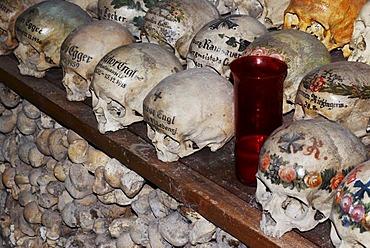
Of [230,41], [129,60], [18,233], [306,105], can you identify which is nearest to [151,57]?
[129,60]

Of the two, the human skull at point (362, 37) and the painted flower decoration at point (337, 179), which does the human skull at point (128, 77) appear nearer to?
the human skull at point (362, 37)

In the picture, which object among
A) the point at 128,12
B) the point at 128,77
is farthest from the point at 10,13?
the point at 128,77

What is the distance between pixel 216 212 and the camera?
1.88 meters

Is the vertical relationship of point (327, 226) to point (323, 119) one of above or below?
below

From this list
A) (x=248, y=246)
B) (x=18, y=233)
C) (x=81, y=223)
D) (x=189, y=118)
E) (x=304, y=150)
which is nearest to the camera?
(x=304, y=150)

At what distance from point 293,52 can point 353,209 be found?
60cm

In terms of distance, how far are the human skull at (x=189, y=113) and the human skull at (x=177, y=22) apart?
0.85ft

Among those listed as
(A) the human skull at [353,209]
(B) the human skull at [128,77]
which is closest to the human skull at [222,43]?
(B) the human skull at [128,77]

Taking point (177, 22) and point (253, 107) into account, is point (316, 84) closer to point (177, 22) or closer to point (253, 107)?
point (253, 107)

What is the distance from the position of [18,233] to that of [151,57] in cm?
106

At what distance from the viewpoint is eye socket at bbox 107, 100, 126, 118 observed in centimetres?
224

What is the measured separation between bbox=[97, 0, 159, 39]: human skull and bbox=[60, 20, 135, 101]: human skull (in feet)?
0.46

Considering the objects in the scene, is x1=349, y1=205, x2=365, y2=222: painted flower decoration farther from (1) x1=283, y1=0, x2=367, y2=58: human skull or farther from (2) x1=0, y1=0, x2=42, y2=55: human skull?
(2) x1=0, y1=0, x2=42, y2=55: human skull

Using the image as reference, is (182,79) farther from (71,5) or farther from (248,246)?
(71,5)
